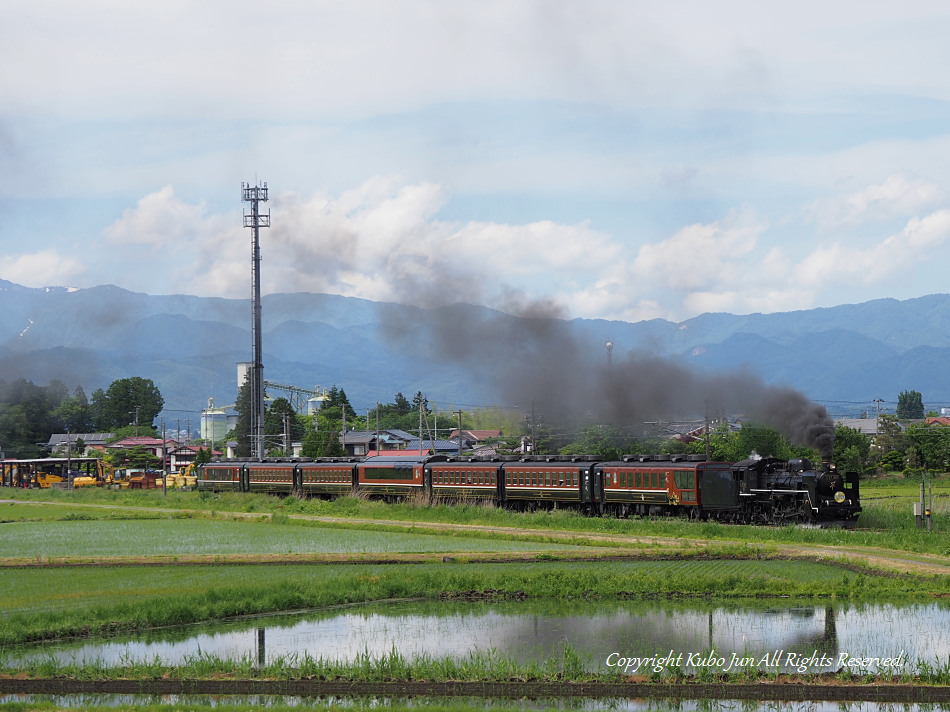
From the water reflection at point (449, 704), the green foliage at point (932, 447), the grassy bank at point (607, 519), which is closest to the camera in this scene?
the water reflection at point (449, 704)

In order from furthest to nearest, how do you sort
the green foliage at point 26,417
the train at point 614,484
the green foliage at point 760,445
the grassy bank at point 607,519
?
the green foliage at point 26,417 → the green foliage at point 760,445 → the train at point 614,484 → the grassy bank at point 607,519

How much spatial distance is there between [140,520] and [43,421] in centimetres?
12102

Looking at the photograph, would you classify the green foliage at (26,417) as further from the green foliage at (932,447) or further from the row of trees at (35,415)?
the green foliage at (932,447)

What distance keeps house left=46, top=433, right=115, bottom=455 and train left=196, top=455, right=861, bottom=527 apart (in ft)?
282

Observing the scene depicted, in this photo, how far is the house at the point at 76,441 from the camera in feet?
523

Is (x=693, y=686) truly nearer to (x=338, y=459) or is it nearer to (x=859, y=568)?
(x=859, y=568)

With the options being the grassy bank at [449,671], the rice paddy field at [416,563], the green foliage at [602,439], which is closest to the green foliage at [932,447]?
the green foliage at [602,439]

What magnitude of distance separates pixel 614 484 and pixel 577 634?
1351 inches

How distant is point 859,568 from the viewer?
35.1 m

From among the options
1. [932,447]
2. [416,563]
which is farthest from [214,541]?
[932,447]

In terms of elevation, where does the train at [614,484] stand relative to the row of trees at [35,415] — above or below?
below

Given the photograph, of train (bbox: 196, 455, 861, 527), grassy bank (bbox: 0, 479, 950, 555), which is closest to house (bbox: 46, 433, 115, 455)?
grassy bank (bbox: 0, 479, 950, 555)

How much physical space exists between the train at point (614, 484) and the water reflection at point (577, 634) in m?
21.6

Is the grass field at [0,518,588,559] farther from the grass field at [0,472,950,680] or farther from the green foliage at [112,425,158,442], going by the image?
the green foliage at [112,425,158,442]
